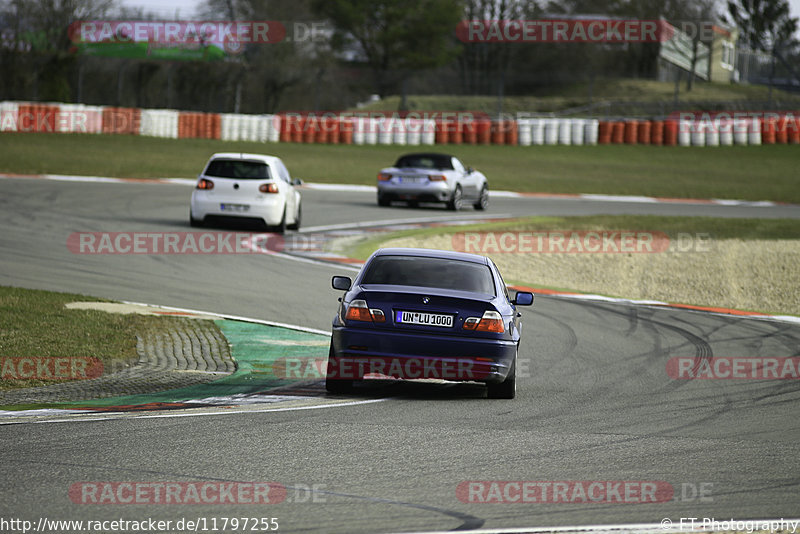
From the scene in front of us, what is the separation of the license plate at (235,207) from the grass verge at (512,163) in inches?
523

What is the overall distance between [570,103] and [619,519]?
5815 cm

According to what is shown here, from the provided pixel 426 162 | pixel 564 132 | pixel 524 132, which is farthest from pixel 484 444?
pixel 564 132

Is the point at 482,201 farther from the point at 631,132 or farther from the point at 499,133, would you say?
the point at 631,132

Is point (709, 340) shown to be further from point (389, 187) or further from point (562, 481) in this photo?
point (389, 187)

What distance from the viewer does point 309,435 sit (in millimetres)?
7203

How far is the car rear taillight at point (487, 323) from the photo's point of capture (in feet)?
28.7

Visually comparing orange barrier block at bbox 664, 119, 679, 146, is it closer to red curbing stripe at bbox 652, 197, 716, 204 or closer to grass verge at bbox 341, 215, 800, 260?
red curbing stripe at bbox 652, 197, 716, 204

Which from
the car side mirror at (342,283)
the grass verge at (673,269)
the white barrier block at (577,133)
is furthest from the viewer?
the white barrier block at (577,133)

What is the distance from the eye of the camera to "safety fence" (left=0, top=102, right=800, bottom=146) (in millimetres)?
42031

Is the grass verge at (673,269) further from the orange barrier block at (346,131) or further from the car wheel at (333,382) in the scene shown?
the orange barrier block at (346,131)
